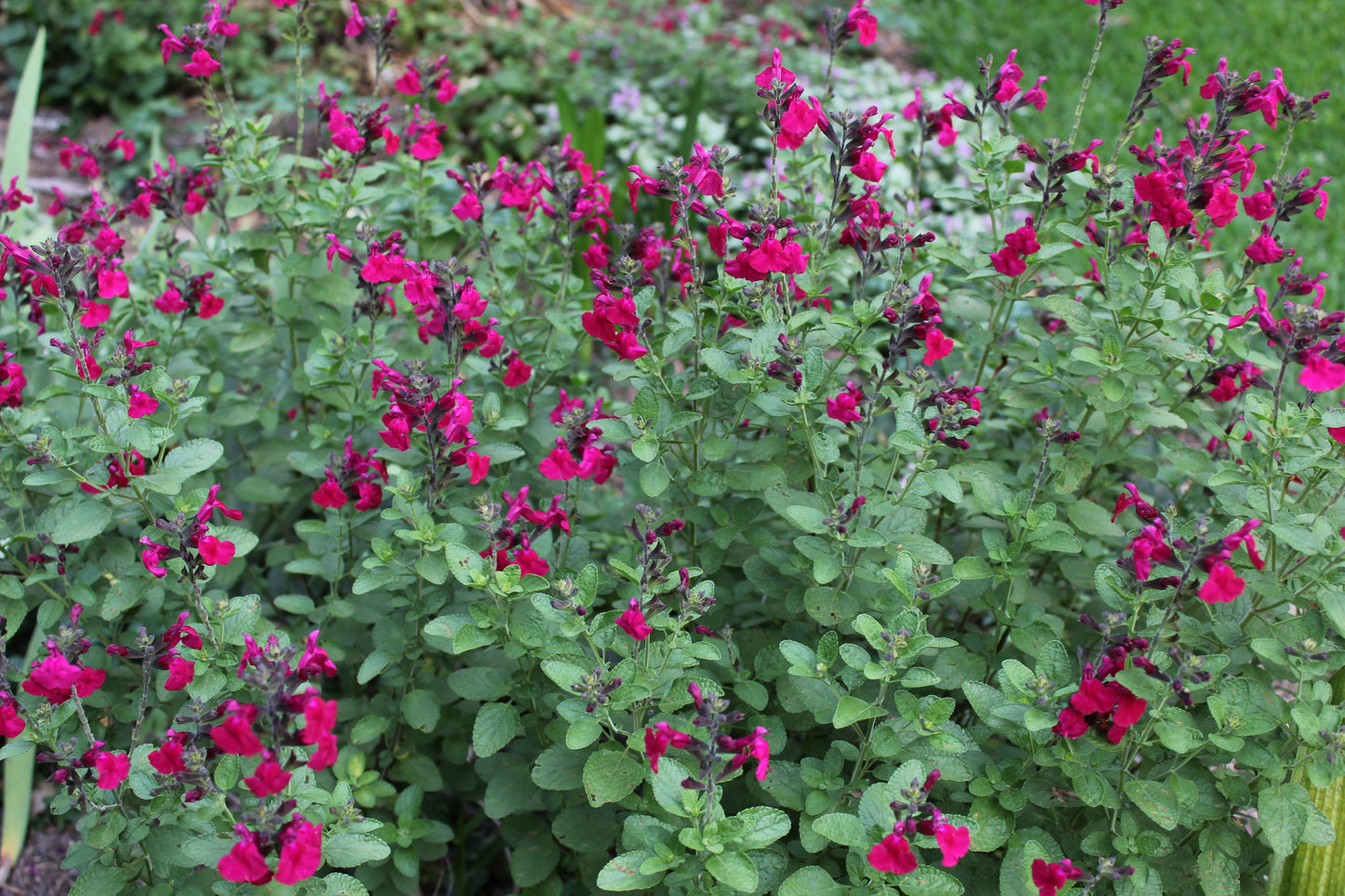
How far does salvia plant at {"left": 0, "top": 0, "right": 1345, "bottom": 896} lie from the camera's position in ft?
5.86

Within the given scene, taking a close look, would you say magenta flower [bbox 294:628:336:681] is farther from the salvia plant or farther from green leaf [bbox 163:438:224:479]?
green leaf [bbox 163:438:224:479]

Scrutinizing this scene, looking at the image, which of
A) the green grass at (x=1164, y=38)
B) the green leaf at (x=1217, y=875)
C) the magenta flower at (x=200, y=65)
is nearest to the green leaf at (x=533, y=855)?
the green leaf at (x=1217, y=875)

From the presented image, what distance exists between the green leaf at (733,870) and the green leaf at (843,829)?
13 cm

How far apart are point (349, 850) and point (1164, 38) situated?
7.83 meters

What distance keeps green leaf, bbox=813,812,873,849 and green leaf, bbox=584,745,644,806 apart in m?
0.36

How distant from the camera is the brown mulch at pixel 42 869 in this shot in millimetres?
2803

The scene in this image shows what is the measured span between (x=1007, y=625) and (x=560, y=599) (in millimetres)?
1015

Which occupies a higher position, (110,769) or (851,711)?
(851,711)

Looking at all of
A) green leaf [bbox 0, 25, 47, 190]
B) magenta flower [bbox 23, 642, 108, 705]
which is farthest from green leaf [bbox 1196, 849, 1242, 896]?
green leaf [bbox 0, 25, 47, 190]

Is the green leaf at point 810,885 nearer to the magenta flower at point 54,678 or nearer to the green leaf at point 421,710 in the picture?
the green leaf at point 421,710

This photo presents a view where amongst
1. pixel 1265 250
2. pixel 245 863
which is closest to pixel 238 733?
pixel 245 863

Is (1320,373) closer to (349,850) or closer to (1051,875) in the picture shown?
(1051,875)

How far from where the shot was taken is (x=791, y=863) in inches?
84.1

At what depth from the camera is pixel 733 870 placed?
1.65 meters
